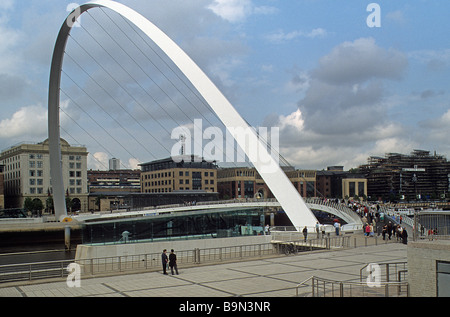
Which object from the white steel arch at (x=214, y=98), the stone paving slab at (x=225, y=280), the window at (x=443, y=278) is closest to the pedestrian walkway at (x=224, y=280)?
the stone paving slab at (x=225, y=280)

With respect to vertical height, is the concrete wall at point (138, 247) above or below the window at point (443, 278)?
below

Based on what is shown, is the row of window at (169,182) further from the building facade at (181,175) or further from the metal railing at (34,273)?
the metal railing at (34,273)

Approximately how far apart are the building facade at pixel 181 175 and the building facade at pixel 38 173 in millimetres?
17206

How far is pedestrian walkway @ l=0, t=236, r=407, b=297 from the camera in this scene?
44.4 feet

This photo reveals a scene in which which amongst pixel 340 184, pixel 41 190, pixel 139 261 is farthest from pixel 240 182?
pixel 139 261

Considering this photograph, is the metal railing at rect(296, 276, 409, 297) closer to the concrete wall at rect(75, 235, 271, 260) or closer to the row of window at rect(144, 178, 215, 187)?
the concrete wall at rect(75, 235, 271, 260)

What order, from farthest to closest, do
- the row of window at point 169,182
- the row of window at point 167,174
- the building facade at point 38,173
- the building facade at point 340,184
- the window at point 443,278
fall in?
the building facade at point 340,184 → the row of window at point 167,174 → the row of window at point 169,182 → the building facade at point 38,173 → the window at point 443,278

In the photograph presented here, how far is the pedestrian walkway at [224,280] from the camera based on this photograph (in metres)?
13.5

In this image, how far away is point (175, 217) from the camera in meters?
27.1

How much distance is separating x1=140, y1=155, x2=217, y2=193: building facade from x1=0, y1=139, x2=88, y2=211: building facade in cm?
1721

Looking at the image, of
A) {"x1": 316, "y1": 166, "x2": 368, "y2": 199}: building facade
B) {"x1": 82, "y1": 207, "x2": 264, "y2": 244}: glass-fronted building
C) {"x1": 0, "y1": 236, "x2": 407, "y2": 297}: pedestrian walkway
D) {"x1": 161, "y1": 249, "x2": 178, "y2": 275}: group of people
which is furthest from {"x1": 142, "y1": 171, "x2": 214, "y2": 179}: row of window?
{"x1": 161, "y1": 249, "x2": 178, "y2": 275}: group of people
